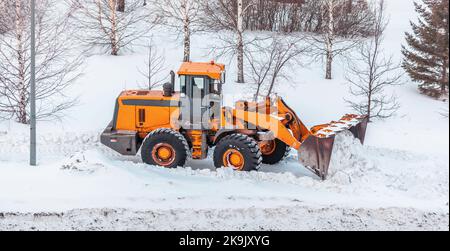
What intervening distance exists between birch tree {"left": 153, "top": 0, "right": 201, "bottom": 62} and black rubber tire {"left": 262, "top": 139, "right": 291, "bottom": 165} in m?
7.62

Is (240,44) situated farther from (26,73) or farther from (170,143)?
(170,143)

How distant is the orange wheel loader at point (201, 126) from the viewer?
10.7 metres

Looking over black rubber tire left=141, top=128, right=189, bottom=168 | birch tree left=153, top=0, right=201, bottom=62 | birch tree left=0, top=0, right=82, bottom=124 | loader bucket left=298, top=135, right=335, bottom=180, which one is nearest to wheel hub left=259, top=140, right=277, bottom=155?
loader bucket left=298, top=135, right=335, bottom=180

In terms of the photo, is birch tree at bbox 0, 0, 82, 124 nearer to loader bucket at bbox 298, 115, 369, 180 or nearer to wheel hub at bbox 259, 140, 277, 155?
wheel hub at bbox 259, 140, 277, 155

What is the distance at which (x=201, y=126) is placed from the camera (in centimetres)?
1109

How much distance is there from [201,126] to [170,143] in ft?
2.26

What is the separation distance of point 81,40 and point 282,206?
41.8ft

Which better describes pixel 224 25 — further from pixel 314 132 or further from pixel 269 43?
pixel 314 132

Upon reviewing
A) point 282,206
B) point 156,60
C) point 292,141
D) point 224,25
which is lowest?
point 282,206

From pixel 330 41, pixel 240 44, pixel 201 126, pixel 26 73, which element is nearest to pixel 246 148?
pixel 201 126

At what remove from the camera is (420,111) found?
1614 cm

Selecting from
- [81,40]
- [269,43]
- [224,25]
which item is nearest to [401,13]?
[269,43]

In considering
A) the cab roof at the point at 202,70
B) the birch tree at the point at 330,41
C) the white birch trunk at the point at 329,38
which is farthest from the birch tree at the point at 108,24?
the cab roof at the point at 202,70

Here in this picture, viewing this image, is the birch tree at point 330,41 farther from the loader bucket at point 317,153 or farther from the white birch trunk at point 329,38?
the loader bucket at point 317,153
